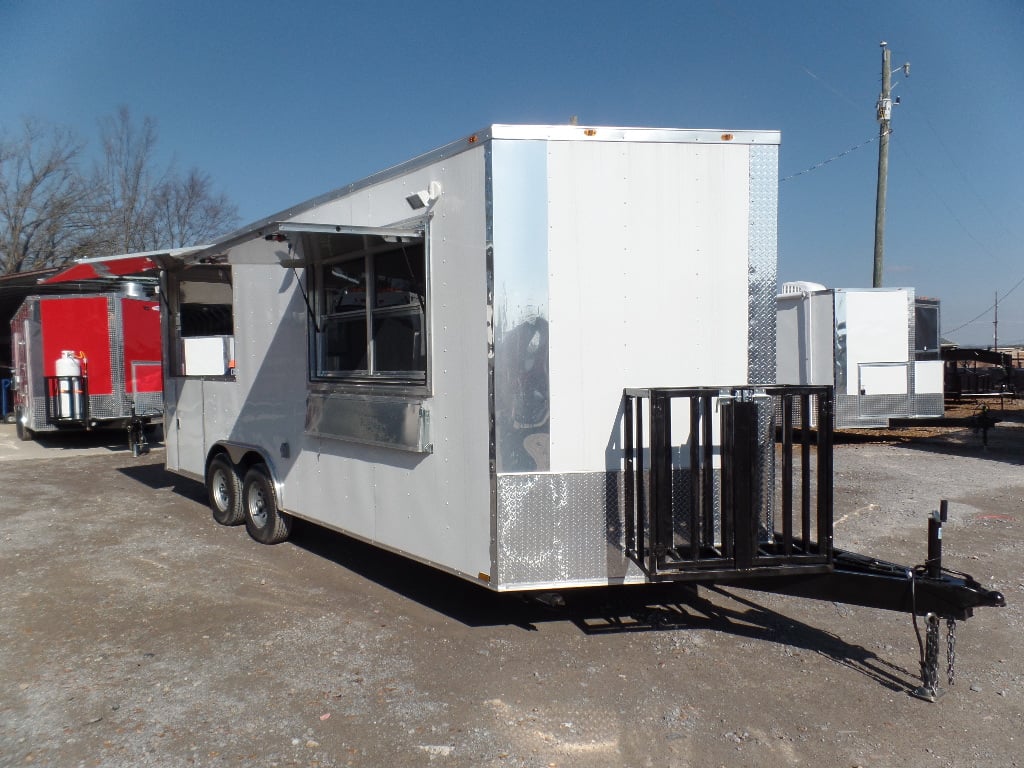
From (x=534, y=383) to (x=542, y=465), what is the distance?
438 mm

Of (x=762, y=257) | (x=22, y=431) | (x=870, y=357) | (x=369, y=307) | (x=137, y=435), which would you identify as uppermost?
(x=762, y=257)

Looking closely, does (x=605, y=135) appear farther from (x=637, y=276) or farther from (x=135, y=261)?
(x=135, y=261)

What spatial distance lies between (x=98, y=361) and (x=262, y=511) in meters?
8.00

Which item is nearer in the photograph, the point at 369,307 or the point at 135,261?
the point at 369,307

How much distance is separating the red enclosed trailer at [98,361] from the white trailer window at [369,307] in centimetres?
878

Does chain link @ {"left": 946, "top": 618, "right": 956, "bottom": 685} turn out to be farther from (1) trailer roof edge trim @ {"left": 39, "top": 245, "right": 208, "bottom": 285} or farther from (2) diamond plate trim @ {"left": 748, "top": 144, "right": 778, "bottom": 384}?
(1) trailer roof edge trim @ {"left": 39, "top": 245, "right": 208, "bottom": 285}

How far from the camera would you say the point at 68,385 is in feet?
42.7

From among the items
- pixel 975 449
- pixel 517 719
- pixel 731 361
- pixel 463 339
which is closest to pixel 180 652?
pixel 517 719

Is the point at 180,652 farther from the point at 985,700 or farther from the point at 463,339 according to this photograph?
the point at 985,700

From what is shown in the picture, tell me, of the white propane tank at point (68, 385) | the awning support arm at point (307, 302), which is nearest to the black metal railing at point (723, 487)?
the awning support arm at point (307, 302)

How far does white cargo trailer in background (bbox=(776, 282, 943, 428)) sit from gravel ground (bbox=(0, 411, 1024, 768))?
17.8 feet

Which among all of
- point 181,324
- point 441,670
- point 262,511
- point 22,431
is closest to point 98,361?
point 22,431

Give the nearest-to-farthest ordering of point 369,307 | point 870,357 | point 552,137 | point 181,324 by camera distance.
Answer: point 552,137 → point 369,307 → point 181,324 → point 870,357

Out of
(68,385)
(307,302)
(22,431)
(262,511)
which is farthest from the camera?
(22,431)
